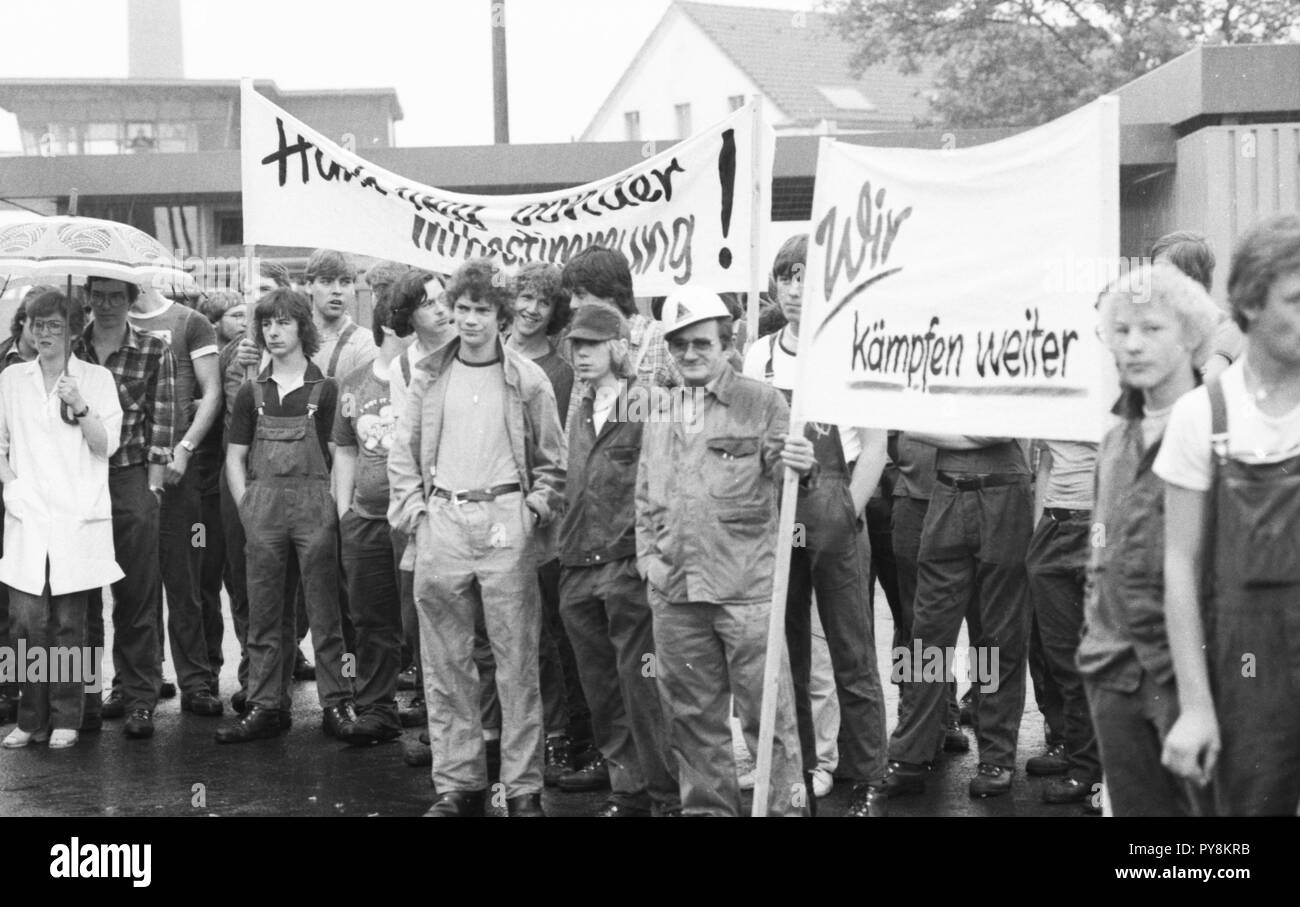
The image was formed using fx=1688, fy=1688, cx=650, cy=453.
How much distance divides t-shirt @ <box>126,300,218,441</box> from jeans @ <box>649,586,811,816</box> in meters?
3.66

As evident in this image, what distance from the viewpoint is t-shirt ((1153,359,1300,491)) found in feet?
12.4

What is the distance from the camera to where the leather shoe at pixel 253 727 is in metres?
7.84

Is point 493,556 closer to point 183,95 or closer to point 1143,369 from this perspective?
point 1143,369

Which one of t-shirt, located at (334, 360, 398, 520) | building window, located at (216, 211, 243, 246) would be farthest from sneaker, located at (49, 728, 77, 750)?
building window, located at (216, 211, 243, 246)

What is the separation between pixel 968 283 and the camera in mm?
5223

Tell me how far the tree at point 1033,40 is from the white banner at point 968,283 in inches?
1052

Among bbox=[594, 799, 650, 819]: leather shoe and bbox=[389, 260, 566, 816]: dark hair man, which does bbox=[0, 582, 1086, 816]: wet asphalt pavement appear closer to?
bbox=[594, 799, 650, 819]: leather shoe

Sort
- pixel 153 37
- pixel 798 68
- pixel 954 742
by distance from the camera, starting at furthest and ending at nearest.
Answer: pixel 798 68, pixel 153 37, pixel 954 742

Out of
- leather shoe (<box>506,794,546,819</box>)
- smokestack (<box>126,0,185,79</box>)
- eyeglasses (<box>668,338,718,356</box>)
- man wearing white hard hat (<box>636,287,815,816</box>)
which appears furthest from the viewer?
smokestack (<box>126,0,185,79</box>)

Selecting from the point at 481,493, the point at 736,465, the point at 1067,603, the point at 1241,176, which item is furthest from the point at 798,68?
the point at 736,465

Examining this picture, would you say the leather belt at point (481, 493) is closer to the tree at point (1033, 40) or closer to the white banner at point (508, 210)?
the white banner at point (508, 210)

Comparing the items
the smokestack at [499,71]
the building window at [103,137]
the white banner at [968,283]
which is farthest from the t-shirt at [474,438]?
the building window at [103,137]

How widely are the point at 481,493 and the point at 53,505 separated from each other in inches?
105

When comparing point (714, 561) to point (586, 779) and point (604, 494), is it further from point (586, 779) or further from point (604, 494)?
point (586, 779)
